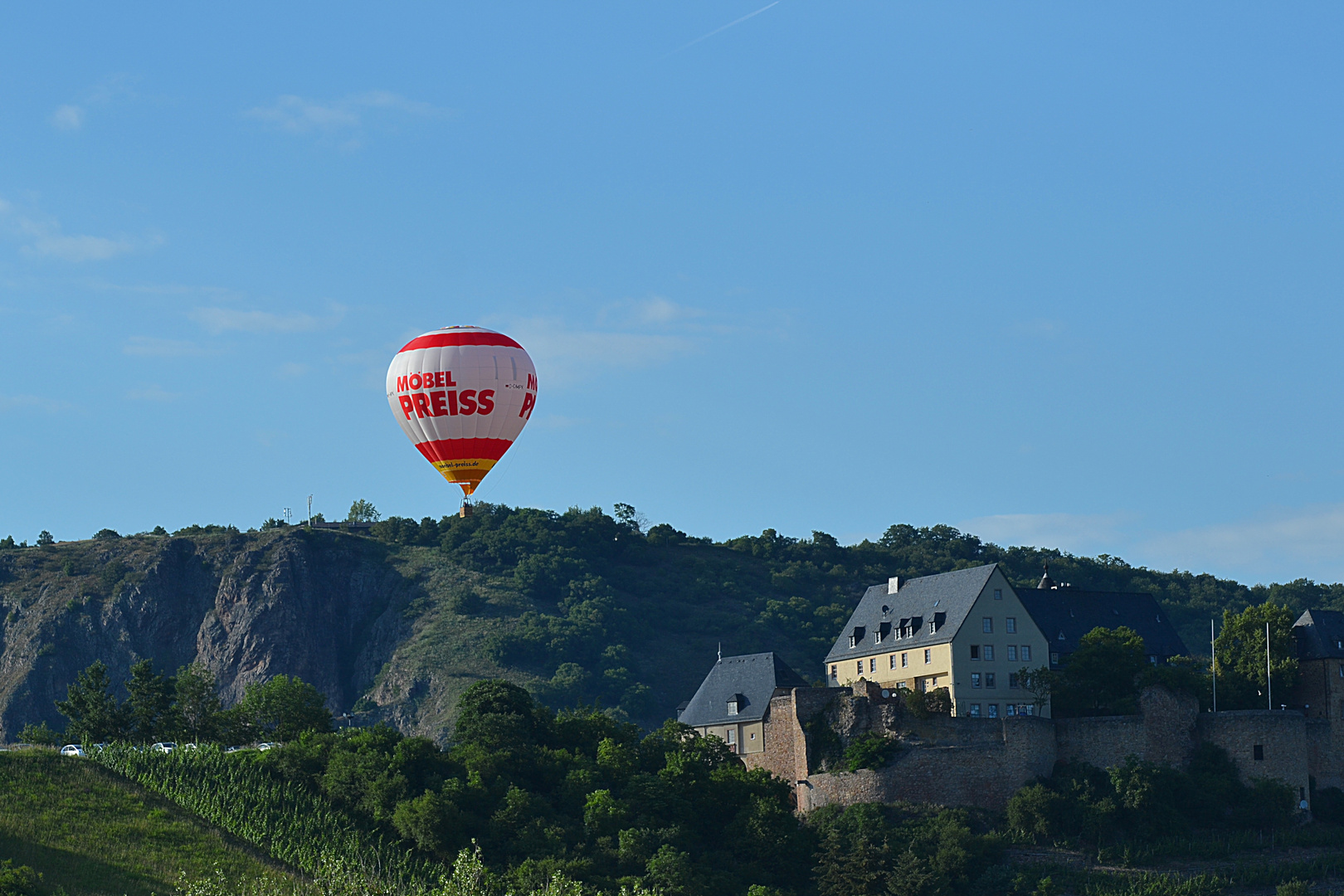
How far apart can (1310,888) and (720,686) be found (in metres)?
29.8

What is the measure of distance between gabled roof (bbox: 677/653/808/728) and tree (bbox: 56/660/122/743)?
28.6 m

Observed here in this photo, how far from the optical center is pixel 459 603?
17950 centimetres

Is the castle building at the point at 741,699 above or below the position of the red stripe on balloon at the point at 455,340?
below

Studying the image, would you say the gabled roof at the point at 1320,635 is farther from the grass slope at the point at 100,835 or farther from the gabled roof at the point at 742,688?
the grass slope at the point at 100,835

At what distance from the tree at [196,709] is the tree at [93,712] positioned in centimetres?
311

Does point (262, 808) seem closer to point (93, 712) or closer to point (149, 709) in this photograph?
point (149, 709)

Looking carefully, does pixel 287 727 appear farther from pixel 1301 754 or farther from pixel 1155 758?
pixel 1301 754

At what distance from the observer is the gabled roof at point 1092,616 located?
98938mm

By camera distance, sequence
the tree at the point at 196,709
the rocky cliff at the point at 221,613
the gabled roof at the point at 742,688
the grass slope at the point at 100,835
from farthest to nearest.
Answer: the rocky cliff at the point at 221,613, the tree at the point at 196,709, the gabled roof at the point at 742,688, the grass slope at the point at 100,835

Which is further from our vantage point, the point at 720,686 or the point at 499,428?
the point at 720,686

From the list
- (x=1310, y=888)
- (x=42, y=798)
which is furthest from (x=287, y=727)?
(x=1310, y=888)

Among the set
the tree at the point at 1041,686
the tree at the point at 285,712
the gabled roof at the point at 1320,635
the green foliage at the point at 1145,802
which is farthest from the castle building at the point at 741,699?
the gabled roof at the point at 1320,635

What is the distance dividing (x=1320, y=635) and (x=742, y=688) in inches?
1151

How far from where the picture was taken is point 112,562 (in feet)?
619
